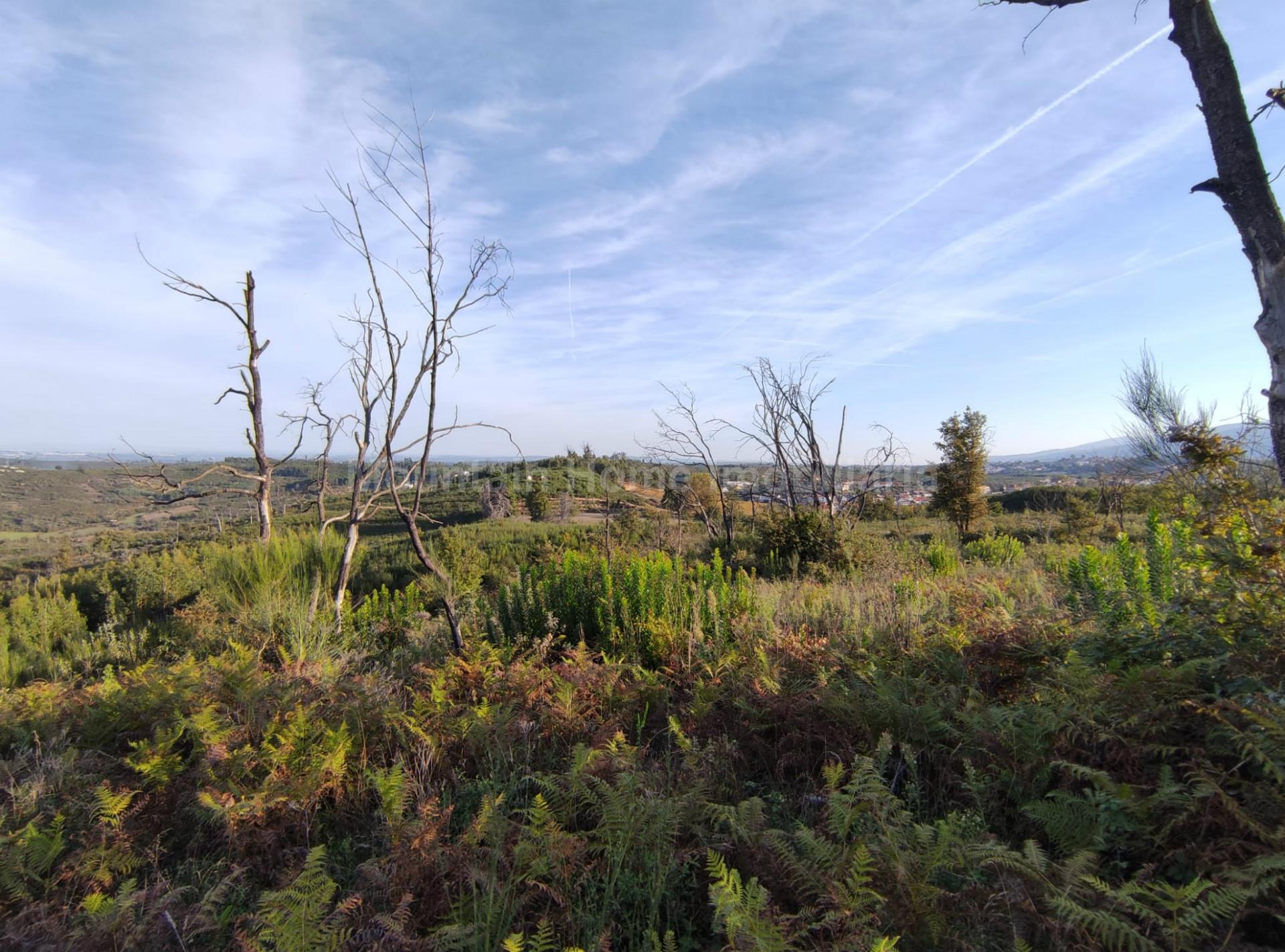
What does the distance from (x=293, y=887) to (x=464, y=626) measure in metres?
3.48

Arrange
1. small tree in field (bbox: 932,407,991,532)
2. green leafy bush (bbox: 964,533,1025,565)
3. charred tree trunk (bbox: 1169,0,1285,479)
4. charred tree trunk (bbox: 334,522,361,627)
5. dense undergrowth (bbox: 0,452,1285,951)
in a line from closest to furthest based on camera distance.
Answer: dense undergrowth (bbox: 0,452,1285,951), charred tree trunk (bbox: 1169,0,1285,479), charred tree trunk (bbox: 334,522,361,627), green leafy bush (bbox: 964,533,1025,565), small tree in field (bbox: 932,407,991,532)

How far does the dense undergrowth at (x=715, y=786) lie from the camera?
1.54m

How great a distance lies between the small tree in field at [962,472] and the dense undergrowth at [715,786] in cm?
1314

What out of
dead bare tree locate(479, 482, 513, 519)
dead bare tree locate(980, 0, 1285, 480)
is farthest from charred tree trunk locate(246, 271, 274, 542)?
dead bare tree locate(479, 482, 513, 519)

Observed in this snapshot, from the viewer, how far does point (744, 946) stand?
4.40 ft

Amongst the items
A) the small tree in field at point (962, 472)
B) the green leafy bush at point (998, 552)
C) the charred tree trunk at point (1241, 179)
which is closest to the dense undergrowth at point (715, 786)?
the charred tree trunk at point (1241, 179)

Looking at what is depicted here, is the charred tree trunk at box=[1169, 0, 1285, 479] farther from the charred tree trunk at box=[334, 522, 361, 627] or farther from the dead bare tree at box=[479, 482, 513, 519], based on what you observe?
the dead bare tree at box=[479, 482, 513, 519]

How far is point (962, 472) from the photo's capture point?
644 inches

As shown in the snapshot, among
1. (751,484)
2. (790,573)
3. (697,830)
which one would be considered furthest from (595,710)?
(751,484)

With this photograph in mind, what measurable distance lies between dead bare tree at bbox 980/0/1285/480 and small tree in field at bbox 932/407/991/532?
47.3 feet

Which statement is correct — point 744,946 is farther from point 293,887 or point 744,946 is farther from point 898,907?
point 293,887

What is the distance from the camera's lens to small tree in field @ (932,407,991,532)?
1623cm

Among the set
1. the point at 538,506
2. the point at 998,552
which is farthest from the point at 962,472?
the point at 538,506

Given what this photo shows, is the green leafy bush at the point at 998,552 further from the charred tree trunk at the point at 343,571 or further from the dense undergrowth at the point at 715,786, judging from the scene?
the charred tree trunk at the point at 343,571
